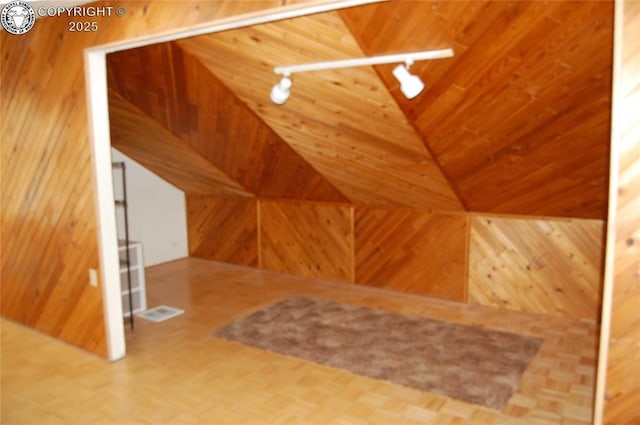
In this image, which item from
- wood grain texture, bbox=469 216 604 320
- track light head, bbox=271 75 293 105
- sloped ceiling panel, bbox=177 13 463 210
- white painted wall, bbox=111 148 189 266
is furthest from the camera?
white painted wall, bbox=111 148 189 266

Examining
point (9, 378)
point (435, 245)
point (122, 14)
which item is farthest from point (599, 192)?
point (9, 378)

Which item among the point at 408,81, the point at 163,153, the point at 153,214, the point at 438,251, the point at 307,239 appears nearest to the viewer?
the point at 408,81

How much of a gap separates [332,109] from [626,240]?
2389 millimetres

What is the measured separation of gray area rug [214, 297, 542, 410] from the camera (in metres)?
3.15

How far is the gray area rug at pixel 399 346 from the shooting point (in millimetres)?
3148

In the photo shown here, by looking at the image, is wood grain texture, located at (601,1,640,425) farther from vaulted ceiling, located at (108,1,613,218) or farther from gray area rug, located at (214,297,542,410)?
gray area rug, located at (214,297,542,410)

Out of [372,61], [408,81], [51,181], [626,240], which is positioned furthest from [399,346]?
[51,181]

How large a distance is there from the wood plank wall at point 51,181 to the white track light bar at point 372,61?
3.29ft

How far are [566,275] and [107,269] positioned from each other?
386cm

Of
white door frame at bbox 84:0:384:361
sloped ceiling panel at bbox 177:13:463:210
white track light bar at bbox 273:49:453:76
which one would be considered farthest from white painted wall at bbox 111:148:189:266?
white track light bar at bbox 273:49:453:76

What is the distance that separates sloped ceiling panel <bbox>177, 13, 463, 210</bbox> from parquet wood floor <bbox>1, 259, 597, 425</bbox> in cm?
135

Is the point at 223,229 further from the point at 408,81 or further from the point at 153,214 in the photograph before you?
the point at 408,81

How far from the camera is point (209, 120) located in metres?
4.39

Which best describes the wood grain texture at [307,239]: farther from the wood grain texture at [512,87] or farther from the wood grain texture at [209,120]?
the wood grain texture at [512,87]
